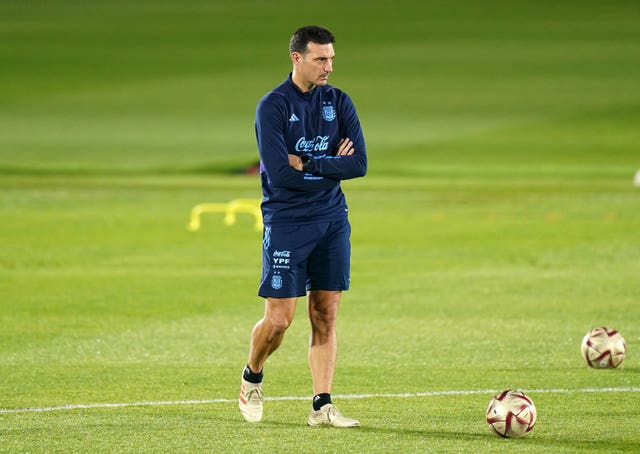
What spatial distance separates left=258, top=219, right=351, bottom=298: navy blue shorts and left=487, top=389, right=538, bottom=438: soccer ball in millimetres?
1316

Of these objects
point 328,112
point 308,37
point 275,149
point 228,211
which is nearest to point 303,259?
point 275,149

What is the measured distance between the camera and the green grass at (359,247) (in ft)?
32.6

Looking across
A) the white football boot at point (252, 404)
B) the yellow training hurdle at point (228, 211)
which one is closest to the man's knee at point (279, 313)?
the white football boot at point (252, 404)

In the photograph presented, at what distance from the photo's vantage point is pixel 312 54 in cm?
921

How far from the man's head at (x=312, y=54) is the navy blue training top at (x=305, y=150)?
153mm

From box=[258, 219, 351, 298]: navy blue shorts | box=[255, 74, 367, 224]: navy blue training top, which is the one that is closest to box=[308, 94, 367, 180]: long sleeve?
box=[255, 74, 367, 224]: navy blue training top

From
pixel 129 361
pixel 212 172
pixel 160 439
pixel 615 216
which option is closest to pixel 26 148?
pixel 212 172

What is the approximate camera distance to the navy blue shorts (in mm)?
9391

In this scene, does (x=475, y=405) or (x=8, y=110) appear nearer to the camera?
(x=475, y=405)

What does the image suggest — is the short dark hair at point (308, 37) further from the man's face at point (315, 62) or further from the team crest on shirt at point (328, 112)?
the team crest on shirt at point (328, 112)

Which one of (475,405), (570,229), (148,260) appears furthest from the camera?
(570,229)

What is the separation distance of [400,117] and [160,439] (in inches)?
1817

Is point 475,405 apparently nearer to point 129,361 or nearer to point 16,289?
point 129,361

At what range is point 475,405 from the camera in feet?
33.2
